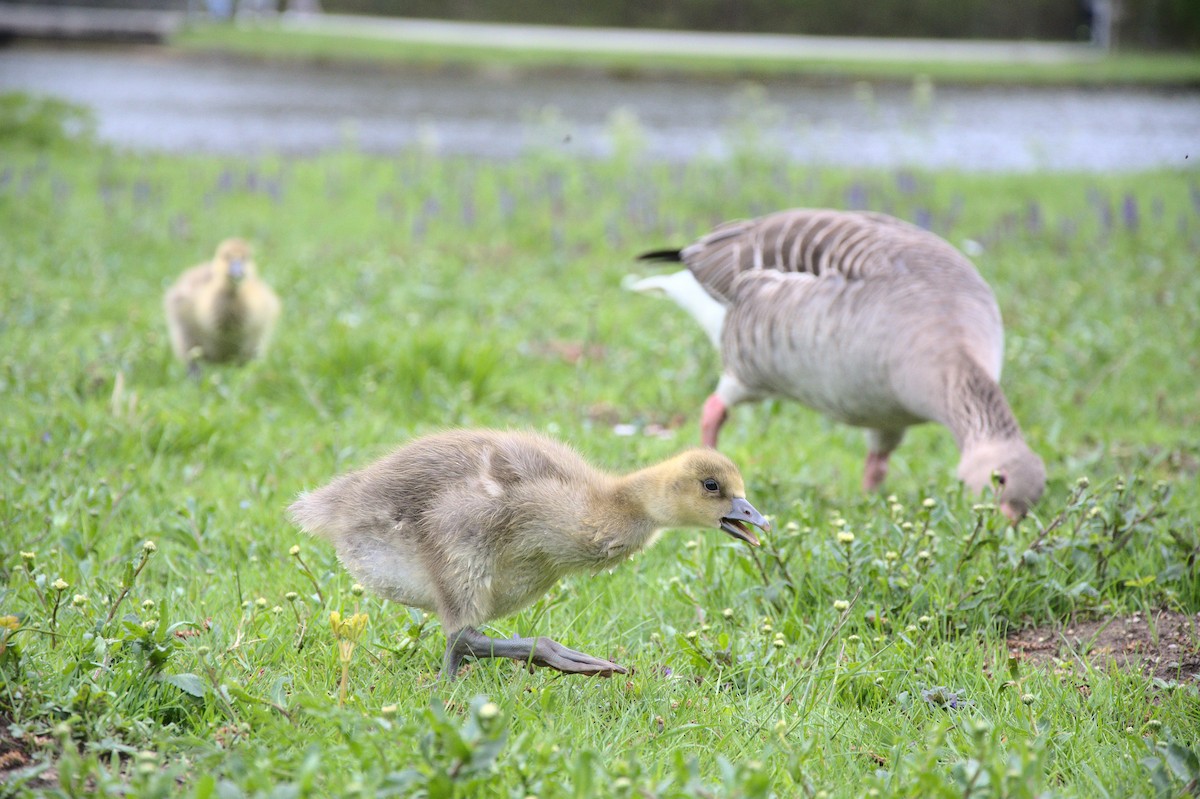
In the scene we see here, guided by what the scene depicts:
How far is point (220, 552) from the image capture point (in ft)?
14.8

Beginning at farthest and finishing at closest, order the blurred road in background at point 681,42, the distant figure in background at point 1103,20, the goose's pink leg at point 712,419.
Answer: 1. the blurred road in background at point 681,42
2. the distant figure in background at point 1103,20
3. the goose's pink leg at point 712,419

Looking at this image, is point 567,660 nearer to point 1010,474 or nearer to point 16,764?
point 16,764

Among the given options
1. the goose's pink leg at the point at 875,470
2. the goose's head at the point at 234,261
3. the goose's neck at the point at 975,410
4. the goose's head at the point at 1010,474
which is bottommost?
the goose's pink leg at the point at 875,470

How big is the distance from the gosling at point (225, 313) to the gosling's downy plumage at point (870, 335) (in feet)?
8.44

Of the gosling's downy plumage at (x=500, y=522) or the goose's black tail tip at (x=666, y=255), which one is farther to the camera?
the goose's black tail tip at (x=666, y=255)

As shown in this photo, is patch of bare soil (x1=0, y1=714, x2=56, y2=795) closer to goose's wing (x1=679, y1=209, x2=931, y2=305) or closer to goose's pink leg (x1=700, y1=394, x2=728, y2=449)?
goose's pink leg (x1=700, y1=394, x2=728, y2=449)

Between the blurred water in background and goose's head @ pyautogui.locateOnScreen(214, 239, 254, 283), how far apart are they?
22.4 feet

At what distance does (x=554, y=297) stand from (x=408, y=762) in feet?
20.7

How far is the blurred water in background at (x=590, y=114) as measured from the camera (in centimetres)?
1628

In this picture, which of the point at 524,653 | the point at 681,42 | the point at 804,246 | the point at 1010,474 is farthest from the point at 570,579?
the point at 681,42

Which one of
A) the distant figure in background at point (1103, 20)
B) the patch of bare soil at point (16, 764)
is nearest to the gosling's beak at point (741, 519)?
the patch of bare soil at point (16, 764)

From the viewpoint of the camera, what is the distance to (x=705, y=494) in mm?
3480

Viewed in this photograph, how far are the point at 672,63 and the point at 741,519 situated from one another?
1014 inches

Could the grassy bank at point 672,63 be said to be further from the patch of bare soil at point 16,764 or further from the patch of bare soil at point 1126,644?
the patch of bare soil at point 16,764
